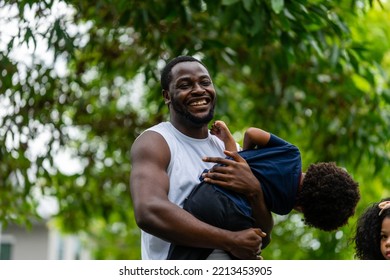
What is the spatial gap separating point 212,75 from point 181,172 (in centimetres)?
Result: 306

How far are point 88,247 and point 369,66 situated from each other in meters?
9.33

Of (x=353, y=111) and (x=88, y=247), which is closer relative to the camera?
(x=353, y=111)

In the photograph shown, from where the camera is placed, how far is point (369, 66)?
306 inches

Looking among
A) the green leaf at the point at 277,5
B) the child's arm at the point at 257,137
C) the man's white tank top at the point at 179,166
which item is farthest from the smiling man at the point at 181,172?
the green leaf at the point at 277,5

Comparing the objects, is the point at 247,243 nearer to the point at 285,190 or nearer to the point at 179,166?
the point at 285,190

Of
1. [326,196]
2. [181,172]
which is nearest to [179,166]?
[181,172]

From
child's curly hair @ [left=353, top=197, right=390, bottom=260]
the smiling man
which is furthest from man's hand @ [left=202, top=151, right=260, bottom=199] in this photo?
child's curly hair @ [left=353, top=197, right=390, bottom=260]

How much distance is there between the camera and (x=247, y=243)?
3545 millimetres

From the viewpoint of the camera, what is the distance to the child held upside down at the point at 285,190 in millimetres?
3629

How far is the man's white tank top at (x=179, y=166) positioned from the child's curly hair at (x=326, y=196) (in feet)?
1.33
